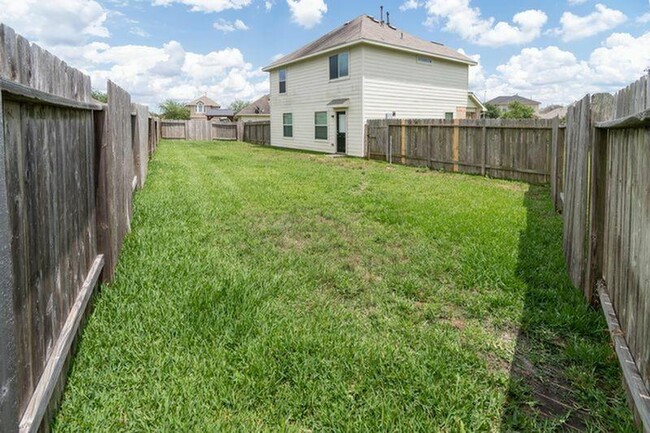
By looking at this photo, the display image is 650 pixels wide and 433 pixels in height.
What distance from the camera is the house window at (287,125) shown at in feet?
79.0

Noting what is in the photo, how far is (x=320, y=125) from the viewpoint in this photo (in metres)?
21.5

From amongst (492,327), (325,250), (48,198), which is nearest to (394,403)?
(492,327)

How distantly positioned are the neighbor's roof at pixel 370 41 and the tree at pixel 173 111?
150ft

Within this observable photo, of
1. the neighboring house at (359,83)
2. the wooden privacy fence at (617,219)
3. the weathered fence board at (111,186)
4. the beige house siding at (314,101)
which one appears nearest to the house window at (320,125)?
the neighboring house at (359,83)

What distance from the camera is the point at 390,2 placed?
2222cm

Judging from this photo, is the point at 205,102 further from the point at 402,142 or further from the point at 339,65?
the point at 402,142

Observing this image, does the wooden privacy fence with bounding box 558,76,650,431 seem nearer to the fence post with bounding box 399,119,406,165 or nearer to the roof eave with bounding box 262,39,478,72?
the fence post with bounding box 399,119,406,165

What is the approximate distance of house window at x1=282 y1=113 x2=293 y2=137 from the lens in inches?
948

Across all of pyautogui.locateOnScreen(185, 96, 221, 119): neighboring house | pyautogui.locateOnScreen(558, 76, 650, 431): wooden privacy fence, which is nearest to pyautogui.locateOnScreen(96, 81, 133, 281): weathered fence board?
pyautogui.locateOnScreen(558, 76, 650, 431): wooden privacy fence

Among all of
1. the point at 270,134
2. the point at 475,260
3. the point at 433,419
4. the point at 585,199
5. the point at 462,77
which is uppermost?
the point at 462,77

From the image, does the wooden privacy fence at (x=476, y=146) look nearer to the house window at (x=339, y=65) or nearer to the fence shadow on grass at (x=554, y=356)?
the house window at (x=339, y=65)

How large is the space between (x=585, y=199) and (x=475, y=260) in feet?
3.96

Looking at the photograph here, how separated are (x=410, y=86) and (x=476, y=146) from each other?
28.7 ft

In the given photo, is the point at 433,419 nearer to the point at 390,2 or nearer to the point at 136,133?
the point at 136,133
